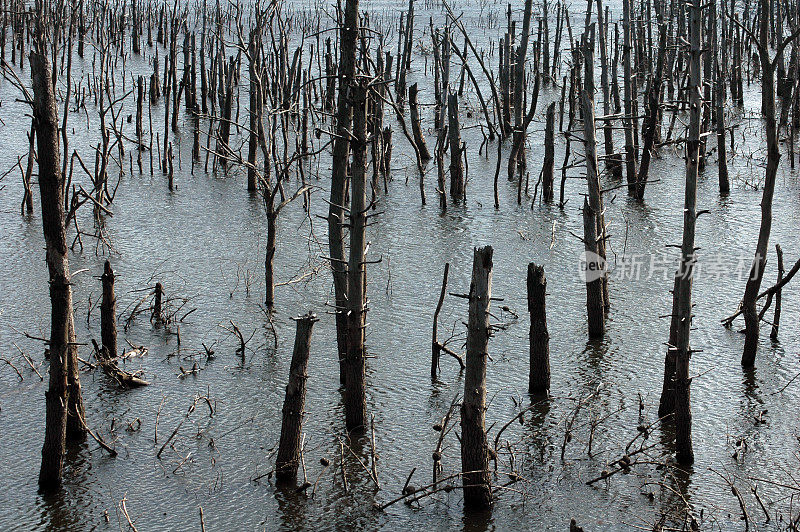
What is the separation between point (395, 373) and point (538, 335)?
4.88 feet

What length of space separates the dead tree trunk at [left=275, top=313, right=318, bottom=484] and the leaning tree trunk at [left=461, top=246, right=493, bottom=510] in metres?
1.11

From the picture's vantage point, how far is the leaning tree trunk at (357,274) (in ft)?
24.0

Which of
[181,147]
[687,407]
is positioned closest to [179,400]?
[687,407]

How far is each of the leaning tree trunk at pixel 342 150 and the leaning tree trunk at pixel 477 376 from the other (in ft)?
5.08

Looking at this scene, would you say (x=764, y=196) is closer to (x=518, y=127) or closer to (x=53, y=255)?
(x=53, y=255)

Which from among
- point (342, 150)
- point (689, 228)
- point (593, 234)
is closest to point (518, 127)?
point (593, 234)

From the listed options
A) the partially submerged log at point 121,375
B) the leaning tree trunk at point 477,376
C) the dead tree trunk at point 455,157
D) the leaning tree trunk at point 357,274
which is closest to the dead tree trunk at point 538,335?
the leaning tree trunk at point 357,274

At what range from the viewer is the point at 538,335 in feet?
27.6

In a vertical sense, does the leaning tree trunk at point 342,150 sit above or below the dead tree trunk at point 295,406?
→ above

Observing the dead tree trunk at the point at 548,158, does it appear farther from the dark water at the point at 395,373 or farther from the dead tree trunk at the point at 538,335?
the dead tree trunk at the point at 538,335

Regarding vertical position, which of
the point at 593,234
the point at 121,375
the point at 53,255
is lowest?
the point at 121,375

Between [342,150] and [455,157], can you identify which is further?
[455,157]

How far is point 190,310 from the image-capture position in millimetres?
10484

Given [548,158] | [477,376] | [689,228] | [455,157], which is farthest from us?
[455,157]
